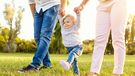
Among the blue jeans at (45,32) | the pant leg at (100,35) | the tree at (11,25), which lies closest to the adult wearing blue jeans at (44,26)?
the blue jeans at (45,32)

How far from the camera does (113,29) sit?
17.8 feet

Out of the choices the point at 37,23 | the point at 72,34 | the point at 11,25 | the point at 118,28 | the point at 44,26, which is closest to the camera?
the point at 118,28

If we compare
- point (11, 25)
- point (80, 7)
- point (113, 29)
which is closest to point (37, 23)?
point (80, 7)

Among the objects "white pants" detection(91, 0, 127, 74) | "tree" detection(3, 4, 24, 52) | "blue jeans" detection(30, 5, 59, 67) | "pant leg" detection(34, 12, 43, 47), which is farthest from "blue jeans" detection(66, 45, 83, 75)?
"tree" detection(3, 4, 24, 52)

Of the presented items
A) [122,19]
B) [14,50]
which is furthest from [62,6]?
[14,50]

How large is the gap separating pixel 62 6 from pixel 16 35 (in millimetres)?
24625

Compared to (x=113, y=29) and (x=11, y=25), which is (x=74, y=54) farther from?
(x=11, y=25)

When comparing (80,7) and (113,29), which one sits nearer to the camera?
(113,29)

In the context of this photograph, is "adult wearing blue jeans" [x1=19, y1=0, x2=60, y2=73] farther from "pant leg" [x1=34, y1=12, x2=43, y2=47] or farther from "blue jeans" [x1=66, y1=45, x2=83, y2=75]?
"blue jeans" [x1=66, y1=45, x2=83, y2=75]

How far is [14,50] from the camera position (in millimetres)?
30266

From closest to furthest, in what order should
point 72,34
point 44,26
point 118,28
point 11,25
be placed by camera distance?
point 118,28 < point 72,34 < point 44,26 < point 11,25

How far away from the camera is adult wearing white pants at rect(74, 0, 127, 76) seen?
5363mm

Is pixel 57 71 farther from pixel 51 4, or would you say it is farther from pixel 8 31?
pixel 8 31

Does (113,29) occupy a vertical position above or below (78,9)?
below
